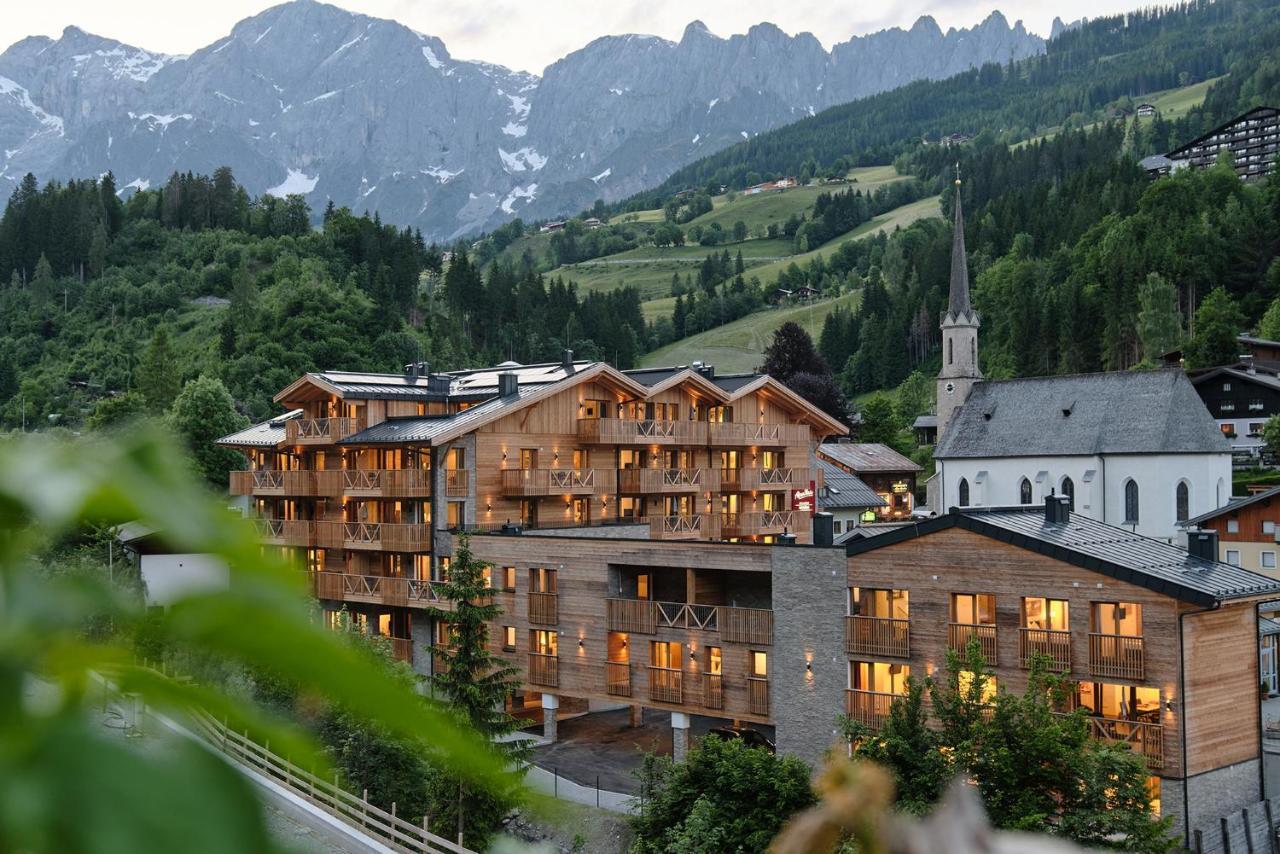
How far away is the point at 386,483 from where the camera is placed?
149 feet

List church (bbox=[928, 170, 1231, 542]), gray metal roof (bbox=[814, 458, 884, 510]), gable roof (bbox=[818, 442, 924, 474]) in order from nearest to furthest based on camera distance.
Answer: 1. church (bbox=[928, 170, 1231, 542])
2. gray metal roof (bbox=[814, 458, 884, 510])
3. gable roof (bbox=[818, 442, 924, 474])

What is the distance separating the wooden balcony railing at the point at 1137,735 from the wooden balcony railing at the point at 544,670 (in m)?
16.2

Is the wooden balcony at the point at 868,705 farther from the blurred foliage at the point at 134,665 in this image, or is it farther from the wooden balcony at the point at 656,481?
the blurred foliage at the point at 134,665

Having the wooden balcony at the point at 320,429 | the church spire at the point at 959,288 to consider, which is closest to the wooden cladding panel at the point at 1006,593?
the wooden balcony at the point at 320,429

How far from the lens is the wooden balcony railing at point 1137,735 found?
25953mm

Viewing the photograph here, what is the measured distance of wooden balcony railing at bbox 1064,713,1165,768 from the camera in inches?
1022

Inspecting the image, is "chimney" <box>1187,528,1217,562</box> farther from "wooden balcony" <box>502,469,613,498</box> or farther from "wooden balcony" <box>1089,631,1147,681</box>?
"wooden balcony" <box>502,469,613,498</box>

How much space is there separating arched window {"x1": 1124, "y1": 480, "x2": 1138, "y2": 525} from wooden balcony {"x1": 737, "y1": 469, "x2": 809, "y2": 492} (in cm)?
2016

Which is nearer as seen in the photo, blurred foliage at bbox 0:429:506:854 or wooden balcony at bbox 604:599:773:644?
blurred foliage at bbox 0:429:506:854

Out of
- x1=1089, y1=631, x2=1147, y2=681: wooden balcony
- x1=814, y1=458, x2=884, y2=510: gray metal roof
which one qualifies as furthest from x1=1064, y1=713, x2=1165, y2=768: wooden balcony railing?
x1=814, y1=458, x2=884, y2=510: gray metal roof

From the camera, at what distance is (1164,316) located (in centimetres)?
10738

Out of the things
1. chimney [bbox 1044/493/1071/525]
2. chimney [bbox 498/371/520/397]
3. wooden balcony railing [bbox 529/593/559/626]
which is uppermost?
chimney [bbox 498/371/520/397]

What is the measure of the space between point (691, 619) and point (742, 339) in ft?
487

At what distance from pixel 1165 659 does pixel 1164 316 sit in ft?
294
